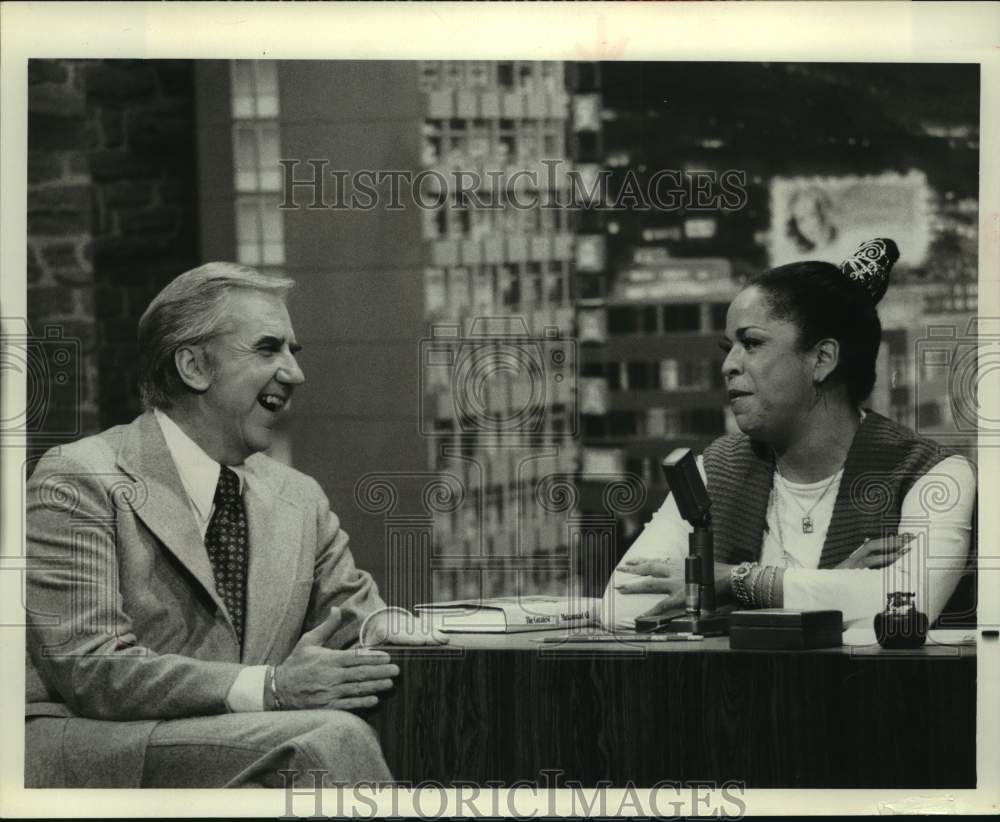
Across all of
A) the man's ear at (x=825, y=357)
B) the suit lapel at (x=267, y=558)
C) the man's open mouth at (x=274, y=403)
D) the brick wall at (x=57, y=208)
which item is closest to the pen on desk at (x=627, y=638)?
the suit lapel at (x=267, y=558)

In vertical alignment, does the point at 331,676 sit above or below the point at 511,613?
below

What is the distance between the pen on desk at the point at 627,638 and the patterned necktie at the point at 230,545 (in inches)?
36.9

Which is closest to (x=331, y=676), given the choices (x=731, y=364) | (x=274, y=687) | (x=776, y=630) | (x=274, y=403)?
(x=274, y=687)

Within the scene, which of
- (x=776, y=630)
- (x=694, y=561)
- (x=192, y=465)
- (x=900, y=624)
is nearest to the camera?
(x=776, y=630)

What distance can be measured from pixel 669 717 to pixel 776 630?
1.54ft

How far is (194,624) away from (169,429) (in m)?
0.60

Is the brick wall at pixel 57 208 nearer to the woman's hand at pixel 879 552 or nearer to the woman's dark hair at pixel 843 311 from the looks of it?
the woman's dark hair at pixel 843 311

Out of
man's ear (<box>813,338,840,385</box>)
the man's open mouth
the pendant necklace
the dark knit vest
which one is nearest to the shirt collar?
the man's open mouth

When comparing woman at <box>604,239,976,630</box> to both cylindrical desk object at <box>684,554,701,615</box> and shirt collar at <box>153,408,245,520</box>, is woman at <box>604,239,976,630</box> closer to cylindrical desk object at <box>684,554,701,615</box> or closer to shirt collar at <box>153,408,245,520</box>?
cylindrical desk object at <box>684,554,701,615</box>

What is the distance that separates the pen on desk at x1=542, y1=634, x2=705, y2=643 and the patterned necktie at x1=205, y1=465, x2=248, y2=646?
94 centimetres

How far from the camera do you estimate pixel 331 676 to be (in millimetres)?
4863

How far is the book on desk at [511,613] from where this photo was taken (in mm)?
4930

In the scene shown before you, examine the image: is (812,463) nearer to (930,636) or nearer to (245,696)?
(930,636)

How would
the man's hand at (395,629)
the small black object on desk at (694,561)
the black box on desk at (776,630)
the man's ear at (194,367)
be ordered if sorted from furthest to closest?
the man's ear at (194,367), the man's hand at (395,629), the small black object on desk at (694,561), the black box on desk at (776,630)
